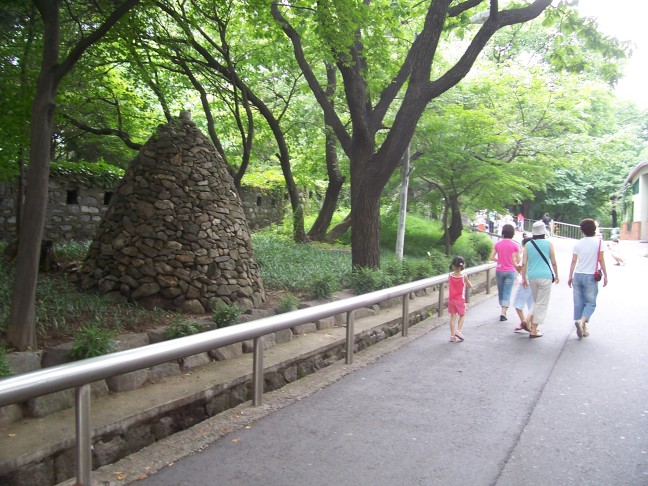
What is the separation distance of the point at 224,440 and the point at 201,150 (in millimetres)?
4988

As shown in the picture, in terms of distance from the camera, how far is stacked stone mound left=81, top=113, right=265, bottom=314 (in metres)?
7.04

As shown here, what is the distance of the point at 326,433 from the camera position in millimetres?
4297

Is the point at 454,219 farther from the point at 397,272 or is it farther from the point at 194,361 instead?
the point at 194,361

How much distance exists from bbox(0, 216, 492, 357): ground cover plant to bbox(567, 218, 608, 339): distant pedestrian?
318cm

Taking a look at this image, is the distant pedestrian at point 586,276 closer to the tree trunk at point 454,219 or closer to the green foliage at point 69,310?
the green foliage at point 69,310

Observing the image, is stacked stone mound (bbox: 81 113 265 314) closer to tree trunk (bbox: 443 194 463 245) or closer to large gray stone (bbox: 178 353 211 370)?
large gray stone (bbox: 178 353 211 370)

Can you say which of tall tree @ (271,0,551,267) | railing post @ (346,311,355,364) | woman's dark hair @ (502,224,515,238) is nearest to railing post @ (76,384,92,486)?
railing post @ (346,311,355,364)

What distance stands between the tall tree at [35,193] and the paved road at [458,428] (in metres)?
2.18

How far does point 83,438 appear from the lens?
317cm

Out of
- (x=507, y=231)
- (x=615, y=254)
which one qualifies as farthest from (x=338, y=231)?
(x=615, y=254)

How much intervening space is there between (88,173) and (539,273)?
32.8 ft

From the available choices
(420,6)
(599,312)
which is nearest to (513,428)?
(599,312)

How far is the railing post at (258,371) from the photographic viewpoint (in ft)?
15.6

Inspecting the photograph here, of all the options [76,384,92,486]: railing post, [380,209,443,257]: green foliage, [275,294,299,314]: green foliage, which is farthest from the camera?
[380,209,443,257]: green foliage
